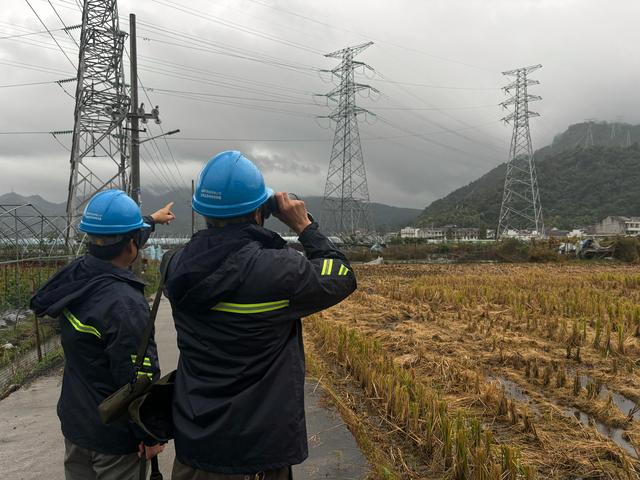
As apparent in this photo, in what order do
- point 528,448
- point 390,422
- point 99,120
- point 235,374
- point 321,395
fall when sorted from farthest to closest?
point 99,120, point 321,395, point 390,422, point 528,448, point 235,374

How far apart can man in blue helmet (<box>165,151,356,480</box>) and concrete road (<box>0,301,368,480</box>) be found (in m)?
1.93

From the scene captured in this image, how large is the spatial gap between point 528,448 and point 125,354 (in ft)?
10.9

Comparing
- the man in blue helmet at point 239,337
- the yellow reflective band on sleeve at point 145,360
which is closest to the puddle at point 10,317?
the yellow reflective band on sleeve at point 145,360

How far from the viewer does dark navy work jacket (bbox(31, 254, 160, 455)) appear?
2004 millimetres

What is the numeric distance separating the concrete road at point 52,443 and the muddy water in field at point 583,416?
2127 mm

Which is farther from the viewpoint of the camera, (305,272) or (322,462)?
(322,462)

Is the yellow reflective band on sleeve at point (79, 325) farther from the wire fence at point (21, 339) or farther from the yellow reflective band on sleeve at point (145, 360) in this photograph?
the wire fence at point (21, 339)

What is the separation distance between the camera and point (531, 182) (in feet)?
153

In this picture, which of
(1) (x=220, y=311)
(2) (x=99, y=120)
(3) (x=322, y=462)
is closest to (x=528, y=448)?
(3) (x=322, y=462)

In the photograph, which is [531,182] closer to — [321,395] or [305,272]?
[321,395]

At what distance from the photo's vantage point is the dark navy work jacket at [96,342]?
2.00 metres

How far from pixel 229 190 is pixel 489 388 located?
4.16 m

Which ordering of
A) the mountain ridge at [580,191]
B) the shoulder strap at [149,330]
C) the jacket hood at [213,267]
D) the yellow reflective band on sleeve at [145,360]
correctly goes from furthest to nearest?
the mountain ridge at [580,191], the yellow reflective band on sleeve at [145,360], the shoulder strap at [149,330], the jacket hood at [213,267]

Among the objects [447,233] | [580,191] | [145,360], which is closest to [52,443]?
[145,360]
